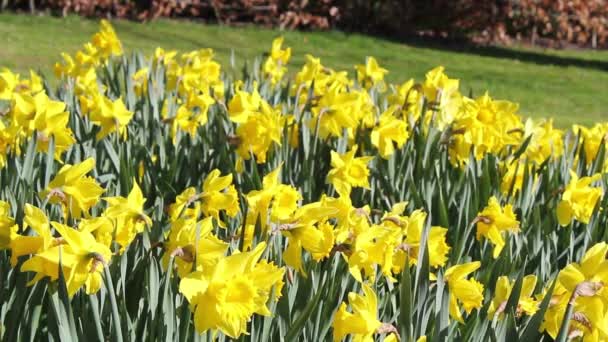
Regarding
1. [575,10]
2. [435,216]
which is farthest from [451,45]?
[435,216]

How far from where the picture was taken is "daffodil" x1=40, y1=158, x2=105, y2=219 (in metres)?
1.89

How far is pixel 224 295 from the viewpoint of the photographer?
1.43 m

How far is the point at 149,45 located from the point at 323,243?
24.1ft

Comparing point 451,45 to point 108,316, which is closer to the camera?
point 108,316

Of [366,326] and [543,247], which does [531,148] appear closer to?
[543,247]

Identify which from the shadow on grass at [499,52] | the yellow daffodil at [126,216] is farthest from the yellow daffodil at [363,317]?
the shadow on grass at [499,52]

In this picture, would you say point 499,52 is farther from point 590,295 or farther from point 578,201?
point 590,295

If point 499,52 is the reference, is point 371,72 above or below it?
above

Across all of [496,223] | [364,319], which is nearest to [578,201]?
[496,223]

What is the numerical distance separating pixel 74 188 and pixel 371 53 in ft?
27.2

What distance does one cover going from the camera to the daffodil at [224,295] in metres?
1.43

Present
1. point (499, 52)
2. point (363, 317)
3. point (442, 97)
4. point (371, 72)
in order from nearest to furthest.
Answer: point (363, 317)
point (442, 97)
point (371, 72)
point (499, 52)

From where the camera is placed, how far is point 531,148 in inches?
135

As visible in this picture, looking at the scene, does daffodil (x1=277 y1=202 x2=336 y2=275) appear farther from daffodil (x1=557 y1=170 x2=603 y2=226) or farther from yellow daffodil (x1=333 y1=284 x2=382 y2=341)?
daffodil (x1=557 y1=170 x2=603 y2=226)
